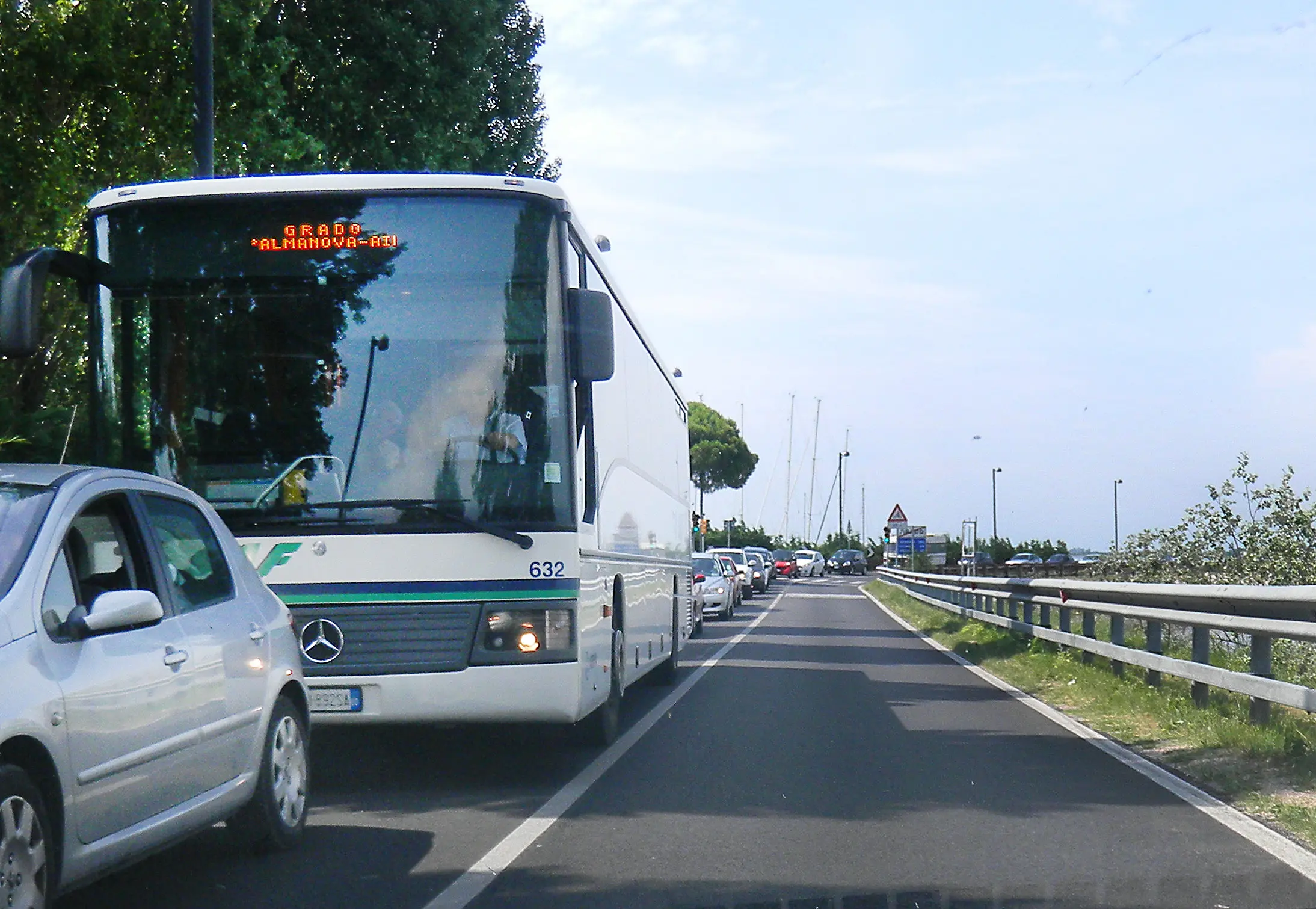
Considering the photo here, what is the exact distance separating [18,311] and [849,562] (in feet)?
319

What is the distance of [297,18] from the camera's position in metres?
23.9

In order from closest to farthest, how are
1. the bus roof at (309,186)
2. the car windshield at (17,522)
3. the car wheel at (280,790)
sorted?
1. the car windshield at (17,522)
2. the car wheel at (280,790)
3. the bus roof at (309,186)

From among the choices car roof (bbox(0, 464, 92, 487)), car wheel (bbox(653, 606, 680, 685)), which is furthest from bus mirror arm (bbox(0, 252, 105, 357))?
car wheel (bbox(653, 606, 680, 685))

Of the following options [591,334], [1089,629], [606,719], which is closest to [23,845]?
[591,334]

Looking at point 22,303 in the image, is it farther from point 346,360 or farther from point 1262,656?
point 1262,656

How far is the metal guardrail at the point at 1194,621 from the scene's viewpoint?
9.84 metres

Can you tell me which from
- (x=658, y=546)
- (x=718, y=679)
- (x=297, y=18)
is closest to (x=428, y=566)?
(x=658, y=546)

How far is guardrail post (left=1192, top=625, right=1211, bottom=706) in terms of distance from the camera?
40.0ft

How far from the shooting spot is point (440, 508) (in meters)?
9.02

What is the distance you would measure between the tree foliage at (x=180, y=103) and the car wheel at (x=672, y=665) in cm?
607

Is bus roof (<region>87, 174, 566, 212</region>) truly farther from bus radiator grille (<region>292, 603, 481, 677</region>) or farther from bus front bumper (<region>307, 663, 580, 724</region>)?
bus front bumper (<region>307, 663, 580, 724</region>)

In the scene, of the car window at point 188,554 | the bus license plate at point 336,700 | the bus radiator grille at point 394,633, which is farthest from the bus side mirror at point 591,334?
the car window at point 188,554

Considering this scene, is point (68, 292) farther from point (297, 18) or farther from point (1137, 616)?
point (1137, 616)

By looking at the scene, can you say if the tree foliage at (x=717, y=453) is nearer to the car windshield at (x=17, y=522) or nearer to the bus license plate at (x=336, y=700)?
the bus license plate at (x=336, y=700)
